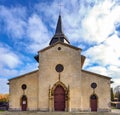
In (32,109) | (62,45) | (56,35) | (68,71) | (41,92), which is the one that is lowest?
(32,109)

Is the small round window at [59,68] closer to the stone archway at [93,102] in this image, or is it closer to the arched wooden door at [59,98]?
the arched wooden door at [59,98]

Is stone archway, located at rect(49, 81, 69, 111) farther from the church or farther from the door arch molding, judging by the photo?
the door arch molding

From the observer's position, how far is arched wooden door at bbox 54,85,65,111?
3133 centimetres

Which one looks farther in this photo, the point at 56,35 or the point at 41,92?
the point at 56,35

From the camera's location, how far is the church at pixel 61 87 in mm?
30922

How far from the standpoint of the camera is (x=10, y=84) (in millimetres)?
32062

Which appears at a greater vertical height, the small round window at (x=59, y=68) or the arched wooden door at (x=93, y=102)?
the small round window at (x=59, y=68)

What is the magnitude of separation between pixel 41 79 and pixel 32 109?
3900 millimetres

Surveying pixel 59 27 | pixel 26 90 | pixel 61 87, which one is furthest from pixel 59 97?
pixel 59 27

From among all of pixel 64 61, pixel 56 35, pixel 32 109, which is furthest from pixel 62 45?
pixel 56 35

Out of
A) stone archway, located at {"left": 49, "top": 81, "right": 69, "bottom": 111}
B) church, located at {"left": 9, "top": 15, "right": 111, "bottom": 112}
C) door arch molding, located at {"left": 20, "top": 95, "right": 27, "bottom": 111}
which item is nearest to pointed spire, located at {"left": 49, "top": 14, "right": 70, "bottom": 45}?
church, located at {"left": 9, "top": 15, "right": 111, "bottom": 112}

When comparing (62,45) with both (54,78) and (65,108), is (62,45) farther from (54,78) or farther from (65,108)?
(65,108)

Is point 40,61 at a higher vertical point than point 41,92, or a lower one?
higher

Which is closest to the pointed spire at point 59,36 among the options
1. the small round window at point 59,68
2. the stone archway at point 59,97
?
the small round window at point 59,68
